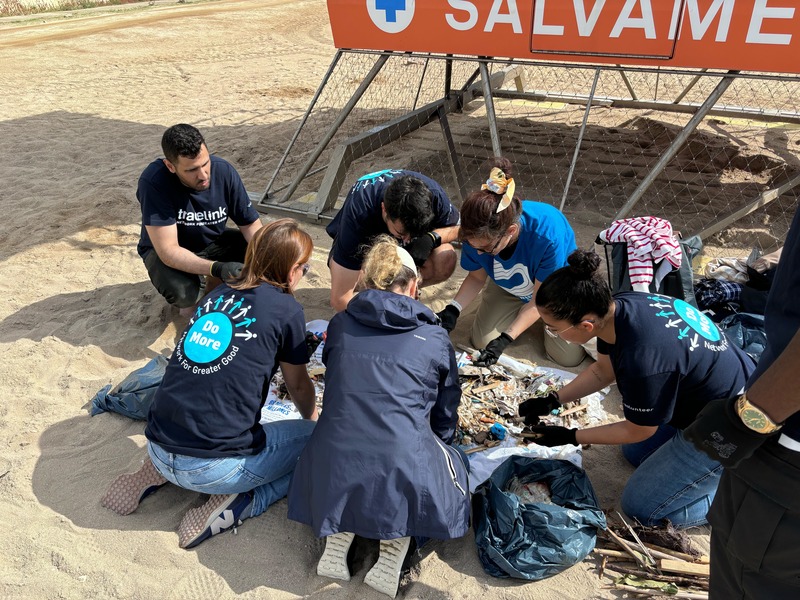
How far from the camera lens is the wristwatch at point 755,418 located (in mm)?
1311

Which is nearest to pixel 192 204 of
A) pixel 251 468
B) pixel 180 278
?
pixel 180 278

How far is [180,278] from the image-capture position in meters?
3.87

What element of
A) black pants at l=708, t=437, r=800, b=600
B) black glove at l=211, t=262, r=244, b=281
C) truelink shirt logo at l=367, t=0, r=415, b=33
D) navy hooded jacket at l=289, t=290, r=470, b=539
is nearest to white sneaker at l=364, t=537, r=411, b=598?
navy hooded jacket at l=289, t=290, r=470, b=539

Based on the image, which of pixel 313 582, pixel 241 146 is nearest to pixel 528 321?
pixel 313 582

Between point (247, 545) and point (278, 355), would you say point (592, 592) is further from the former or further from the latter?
point (278, 355)

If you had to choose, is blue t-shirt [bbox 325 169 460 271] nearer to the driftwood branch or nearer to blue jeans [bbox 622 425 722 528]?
blue jeans [bbox 622 425 722 528]

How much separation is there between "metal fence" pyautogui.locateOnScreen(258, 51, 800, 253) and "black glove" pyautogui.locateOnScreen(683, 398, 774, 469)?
3.08 metres

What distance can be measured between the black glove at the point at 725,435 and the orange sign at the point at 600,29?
3.00 metres

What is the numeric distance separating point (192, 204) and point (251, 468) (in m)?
1.91

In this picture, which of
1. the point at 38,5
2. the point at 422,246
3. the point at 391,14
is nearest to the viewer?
the point at 422,246

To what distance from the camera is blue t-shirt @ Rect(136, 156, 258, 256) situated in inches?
143

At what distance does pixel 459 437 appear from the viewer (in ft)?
10.1

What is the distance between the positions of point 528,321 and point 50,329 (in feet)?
9.98

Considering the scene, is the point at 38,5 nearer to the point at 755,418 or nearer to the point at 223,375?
the point at 223,375
